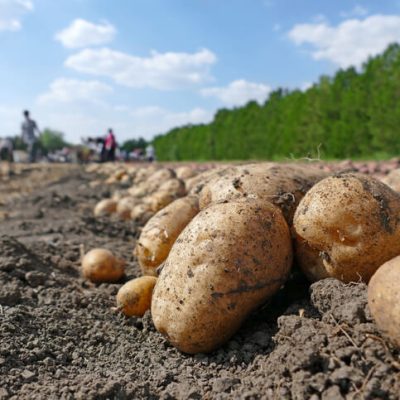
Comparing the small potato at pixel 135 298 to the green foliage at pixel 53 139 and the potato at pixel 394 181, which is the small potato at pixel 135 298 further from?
the green foliage at pixel 53 139

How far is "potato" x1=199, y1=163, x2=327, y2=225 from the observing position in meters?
3.07

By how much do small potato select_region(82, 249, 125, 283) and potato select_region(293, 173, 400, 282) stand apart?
2.01 meters

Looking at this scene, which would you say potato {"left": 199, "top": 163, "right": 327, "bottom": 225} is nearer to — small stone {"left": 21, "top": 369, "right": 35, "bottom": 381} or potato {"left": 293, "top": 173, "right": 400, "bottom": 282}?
potato {"left": 293, "top": 173, "right": 400, "bottom": 282}

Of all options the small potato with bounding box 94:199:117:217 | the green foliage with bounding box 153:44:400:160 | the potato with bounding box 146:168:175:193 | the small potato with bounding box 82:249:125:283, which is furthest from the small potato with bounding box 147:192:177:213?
the green foliage with bounding box 153:44:400:160

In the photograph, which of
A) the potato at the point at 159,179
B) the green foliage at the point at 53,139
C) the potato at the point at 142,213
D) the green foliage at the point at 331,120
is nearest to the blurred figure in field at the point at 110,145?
the green foliage at the point at 331,120

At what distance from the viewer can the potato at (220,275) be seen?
2.54 m

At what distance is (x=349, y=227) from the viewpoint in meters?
2.58

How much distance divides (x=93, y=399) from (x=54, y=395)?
18 cm

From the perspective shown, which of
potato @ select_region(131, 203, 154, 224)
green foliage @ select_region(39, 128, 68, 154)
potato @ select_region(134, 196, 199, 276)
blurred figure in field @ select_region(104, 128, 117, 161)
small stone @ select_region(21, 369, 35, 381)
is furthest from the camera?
green foliage @ select_region(39, 128, 68, 154)

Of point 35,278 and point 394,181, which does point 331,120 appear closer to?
point 394,181

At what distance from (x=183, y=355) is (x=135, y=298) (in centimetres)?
70

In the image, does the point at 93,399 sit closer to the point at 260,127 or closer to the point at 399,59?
the point at 399,59

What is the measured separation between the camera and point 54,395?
7.12 ft

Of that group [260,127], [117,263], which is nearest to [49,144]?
[260,127]
